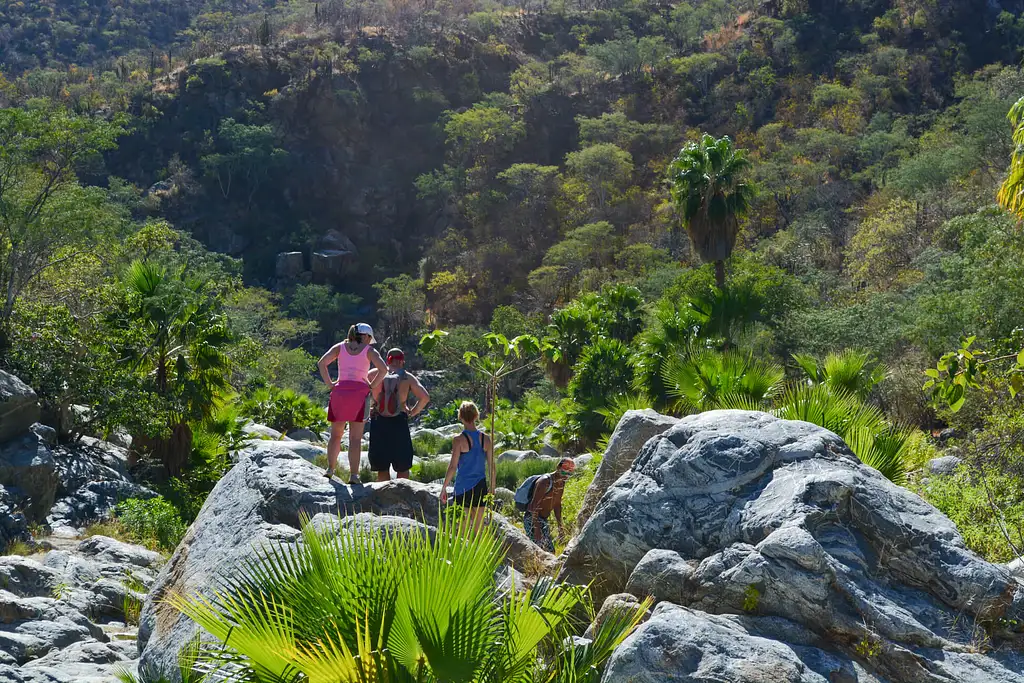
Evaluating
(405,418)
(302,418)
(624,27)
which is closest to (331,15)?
(624,27)

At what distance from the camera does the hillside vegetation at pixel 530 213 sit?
18453 mm

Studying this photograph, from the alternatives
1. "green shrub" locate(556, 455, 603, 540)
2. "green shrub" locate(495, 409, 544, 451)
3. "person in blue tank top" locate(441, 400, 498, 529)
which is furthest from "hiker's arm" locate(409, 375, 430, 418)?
"green shrub" locate(495, 409, 544, 451)

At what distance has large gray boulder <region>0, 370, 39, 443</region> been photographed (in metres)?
14.1

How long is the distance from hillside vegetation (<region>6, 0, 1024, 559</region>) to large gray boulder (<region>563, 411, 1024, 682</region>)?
1125 mm

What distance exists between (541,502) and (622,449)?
154 cm

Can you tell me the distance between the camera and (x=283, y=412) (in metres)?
27.5

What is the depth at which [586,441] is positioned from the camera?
2403cm

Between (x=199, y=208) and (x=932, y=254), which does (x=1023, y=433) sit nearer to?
(x=932, y=254)

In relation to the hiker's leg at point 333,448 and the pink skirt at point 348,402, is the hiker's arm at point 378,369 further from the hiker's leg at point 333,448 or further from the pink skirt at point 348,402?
the hiker's leg at point 333,448

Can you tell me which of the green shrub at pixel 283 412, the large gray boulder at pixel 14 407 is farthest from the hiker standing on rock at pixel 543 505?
the green shrub at pixel 283 412

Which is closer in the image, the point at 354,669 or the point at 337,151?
the point at 354,669

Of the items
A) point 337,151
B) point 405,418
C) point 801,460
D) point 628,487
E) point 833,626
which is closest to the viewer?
point 833,626

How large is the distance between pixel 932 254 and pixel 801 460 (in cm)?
2726

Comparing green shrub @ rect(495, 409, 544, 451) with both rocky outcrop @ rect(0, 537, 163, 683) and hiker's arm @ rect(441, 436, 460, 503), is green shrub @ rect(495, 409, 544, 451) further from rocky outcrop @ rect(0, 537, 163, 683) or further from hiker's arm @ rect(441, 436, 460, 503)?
hiker's arm @ rect(441, 436, 460, 503)
